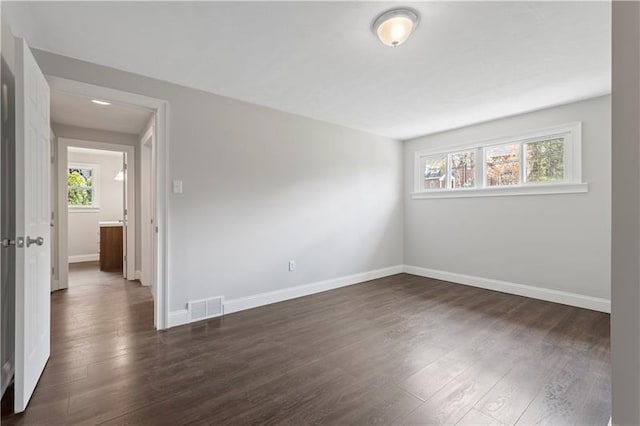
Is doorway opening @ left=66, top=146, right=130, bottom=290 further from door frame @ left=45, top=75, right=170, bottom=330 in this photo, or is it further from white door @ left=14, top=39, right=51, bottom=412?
white door @ left=14, top=39, right=51, bottom=412

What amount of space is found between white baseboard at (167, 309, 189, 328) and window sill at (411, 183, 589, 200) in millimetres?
3992

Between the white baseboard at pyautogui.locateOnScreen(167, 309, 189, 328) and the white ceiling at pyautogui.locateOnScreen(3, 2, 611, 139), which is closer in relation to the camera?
the white ceiling at pyautogui.locateOnScreen(3, 2, 611, 139)

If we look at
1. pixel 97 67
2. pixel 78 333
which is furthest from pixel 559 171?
pixel 78 333

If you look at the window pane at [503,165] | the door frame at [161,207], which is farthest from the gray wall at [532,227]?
the door frame at [161,207]

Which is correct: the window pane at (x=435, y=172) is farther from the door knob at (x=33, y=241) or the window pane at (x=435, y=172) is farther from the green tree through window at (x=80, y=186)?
the green tree through window at (x=80, y=186)

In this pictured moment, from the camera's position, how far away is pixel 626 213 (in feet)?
Result: 3.59

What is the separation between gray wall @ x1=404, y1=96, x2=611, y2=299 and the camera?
3.33 meters

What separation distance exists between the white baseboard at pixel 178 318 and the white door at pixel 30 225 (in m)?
0.92

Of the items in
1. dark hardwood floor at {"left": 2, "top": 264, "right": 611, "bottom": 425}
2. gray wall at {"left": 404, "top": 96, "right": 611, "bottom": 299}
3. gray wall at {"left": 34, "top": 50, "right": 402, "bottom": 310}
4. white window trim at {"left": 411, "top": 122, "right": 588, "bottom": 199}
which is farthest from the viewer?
white window trim at {"left": 411, "top": 122, "right": 588, "bottom": 199}

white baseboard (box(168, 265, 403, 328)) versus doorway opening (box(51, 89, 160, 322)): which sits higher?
doorway opening (box(51, 89, 160, 322))

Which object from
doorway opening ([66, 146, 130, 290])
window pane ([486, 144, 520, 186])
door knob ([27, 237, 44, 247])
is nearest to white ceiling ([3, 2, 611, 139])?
window pane ([486, 144, 520, 186])

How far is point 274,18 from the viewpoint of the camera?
1950 millimetres

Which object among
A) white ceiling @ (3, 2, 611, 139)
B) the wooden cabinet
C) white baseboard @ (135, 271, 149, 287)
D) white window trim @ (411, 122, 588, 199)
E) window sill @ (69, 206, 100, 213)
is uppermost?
white ceiling @ (3, 2, 611, 139)

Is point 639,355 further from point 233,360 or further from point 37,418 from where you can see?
point 37,418
